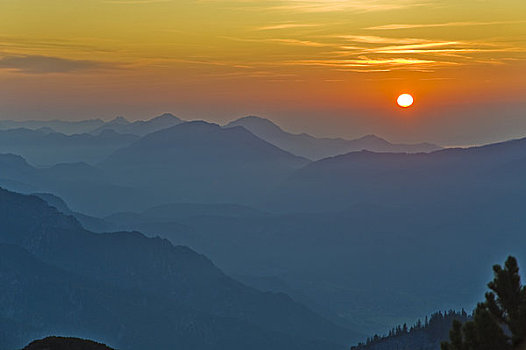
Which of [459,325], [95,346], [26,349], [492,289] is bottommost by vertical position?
[26,349]

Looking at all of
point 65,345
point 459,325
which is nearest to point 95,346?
point 65,345

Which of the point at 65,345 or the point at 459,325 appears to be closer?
the point at 459,325

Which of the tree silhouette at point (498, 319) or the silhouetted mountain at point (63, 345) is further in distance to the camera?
the silhouetted mountain at point (63, 345)

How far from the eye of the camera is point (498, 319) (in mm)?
35750

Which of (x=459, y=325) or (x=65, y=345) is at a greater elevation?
(x=459, y=325)

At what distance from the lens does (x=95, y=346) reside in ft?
171

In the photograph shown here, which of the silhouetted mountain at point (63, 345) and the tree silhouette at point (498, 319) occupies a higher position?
the tree silhouette at point (498, 319)

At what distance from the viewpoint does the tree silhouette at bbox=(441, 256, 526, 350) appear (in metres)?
34.6

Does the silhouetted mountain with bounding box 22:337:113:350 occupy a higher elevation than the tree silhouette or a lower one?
lower

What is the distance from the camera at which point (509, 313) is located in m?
35.7

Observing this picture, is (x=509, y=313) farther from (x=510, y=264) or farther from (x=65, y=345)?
(x=65, y=345)

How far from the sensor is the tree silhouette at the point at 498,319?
1361 inches

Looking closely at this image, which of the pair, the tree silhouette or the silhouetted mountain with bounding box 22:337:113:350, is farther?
the silhouetted mountain with bounding box 22:337:113:350

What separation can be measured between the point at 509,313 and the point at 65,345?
30.0 metres
